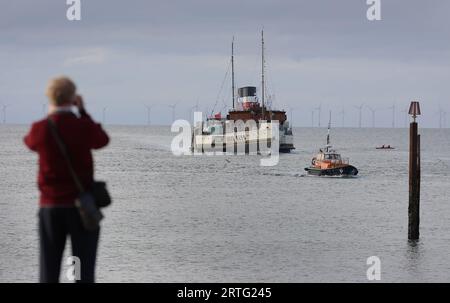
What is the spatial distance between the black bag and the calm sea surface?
2069 centimetres

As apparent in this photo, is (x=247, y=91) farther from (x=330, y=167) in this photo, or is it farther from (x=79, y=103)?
(x=79, y=103)

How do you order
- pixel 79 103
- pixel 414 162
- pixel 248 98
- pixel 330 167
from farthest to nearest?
pixel 248 98 < pixel 330 167 < pixel 414 162 < pixel 79 103

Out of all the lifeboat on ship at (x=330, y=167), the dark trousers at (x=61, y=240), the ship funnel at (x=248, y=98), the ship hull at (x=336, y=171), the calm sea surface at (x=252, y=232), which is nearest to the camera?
the dark trousers at (x=61, y=240)

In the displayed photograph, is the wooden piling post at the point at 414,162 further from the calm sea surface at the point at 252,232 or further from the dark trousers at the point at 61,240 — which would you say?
the dark trousers at the point at 61,240

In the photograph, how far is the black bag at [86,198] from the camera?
8.02m

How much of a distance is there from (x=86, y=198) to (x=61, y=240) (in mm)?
641

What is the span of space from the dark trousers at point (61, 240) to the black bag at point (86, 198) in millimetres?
146

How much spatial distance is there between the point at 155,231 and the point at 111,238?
4074 millimetres

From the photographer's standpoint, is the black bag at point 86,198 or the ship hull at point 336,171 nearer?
the black bag at point 86,198

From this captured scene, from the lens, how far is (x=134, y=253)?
1366 inches

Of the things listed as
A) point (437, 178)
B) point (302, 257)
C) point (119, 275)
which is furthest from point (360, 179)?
point (119, 275)

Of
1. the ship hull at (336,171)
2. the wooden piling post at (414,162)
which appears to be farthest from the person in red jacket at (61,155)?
the ship hull at (336,171)

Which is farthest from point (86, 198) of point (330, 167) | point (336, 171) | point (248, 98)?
point (248, 98)

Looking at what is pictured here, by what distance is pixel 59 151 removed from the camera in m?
8.05
